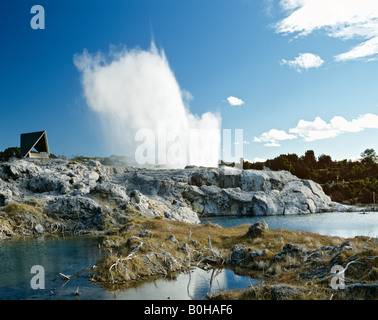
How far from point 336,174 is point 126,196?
134889 millimetres

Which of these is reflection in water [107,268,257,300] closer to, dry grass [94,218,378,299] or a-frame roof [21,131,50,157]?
dry grass [94,218,378,299]

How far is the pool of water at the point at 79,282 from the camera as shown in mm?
20000

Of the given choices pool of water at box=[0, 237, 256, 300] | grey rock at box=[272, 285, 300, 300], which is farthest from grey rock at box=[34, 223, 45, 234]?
grey rock at box=[272, 285, 300, 300]

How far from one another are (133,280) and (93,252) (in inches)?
531

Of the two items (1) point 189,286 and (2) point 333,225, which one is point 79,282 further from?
(2) point 333,225

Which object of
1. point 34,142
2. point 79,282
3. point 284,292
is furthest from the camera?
point 34,142

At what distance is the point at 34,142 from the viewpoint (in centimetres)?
10762

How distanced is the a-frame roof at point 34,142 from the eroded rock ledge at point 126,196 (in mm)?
13187

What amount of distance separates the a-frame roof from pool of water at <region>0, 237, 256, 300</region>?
264 feet

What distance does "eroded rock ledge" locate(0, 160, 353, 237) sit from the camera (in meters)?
56.6

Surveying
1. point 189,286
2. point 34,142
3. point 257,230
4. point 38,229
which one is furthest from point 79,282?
point 34,142
